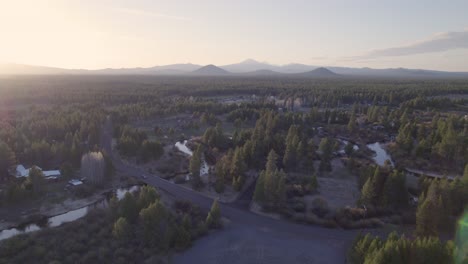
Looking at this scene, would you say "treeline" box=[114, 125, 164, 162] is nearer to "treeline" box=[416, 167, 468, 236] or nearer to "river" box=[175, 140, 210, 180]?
"river" box=[175, 140, 210, 180]

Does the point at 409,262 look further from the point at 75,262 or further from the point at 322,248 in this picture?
the point at 75,262

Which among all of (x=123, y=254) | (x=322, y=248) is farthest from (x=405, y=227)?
(x=123, y=254)

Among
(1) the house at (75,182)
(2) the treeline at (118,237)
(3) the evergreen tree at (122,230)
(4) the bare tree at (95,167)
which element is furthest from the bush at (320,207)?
(1) the house at (75,182)

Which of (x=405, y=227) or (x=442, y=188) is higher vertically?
(x=442, y=188)

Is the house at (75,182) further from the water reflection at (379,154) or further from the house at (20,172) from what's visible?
the water reflection at (379,154)

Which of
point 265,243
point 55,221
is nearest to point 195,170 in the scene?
point 265,243
